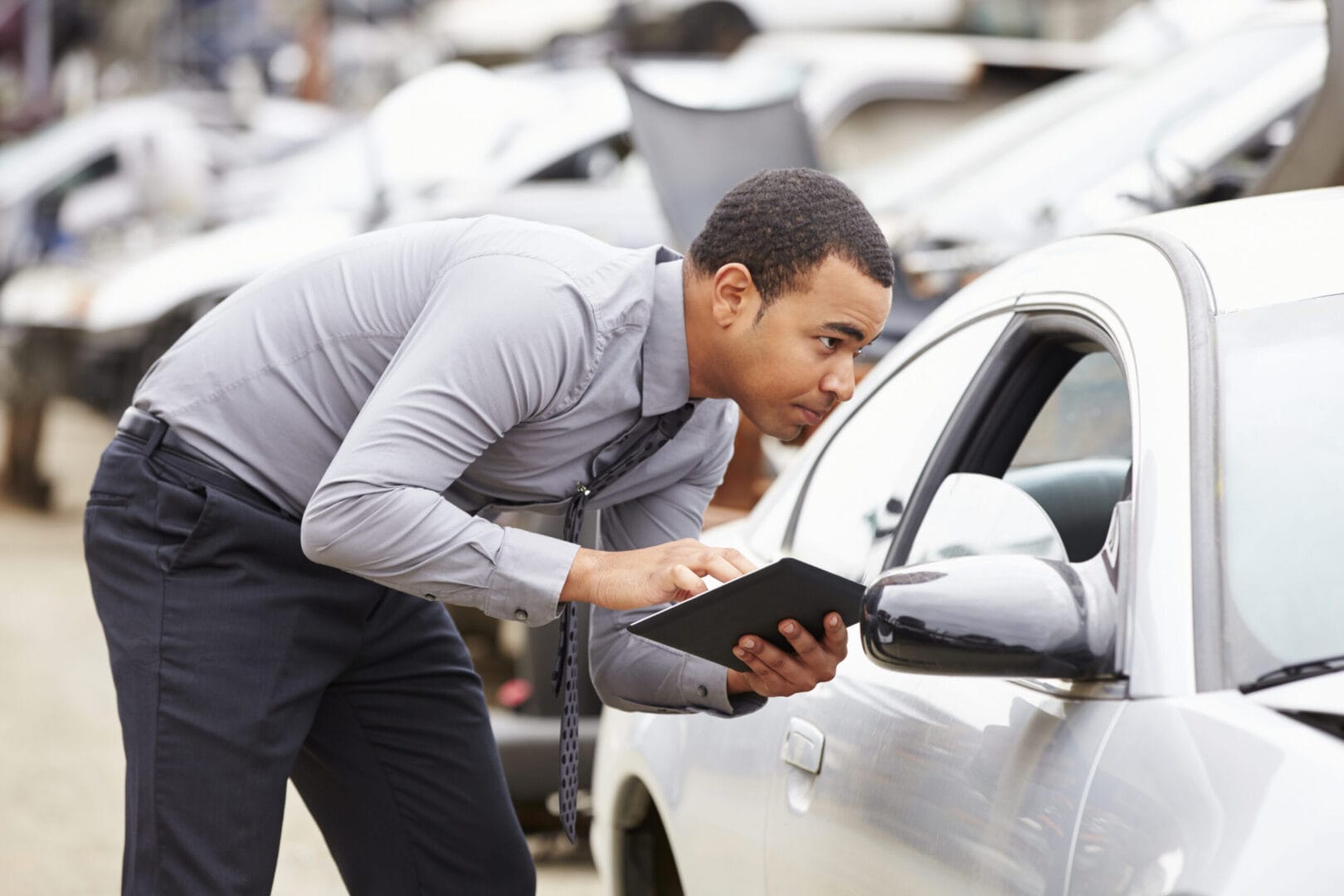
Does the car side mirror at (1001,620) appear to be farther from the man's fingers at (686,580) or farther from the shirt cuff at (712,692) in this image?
the shirt cuff at (712,692)

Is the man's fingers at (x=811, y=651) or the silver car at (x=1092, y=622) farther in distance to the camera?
the man's fingers at (x=811, y=651)

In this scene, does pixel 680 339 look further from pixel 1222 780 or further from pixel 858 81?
pixel 858 81

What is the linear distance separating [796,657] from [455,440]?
49 centimetres

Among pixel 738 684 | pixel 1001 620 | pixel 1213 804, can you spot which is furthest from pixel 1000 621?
pixel 738 684

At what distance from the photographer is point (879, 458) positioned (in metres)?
2.80

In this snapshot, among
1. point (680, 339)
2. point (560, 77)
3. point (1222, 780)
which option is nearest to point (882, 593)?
point (1222, 780)

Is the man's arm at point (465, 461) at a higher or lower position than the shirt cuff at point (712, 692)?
higher

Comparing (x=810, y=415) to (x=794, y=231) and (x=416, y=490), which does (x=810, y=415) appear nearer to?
(x=794, y=231)

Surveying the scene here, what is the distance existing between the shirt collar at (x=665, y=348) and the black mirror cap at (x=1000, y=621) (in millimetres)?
562

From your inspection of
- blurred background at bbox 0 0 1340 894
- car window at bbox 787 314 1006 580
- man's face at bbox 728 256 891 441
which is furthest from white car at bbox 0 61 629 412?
man's face at bbox 728 256 891 441

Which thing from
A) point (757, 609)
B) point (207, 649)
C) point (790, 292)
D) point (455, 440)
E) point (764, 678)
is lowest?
point (207, 649)

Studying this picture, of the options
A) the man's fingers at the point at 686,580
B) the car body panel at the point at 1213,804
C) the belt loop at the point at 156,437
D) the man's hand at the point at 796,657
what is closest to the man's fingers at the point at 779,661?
the man's hand at the point at 796,657

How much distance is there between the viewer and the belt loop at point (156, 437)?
244 cm

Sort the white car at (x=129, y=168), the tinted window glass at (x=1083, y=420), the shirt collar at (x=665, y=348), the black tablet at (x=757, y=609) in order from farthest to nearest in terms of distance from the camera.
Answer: the white car at (x=129, y=168), the tinted window glass at (x=1083, y=420), the shirt collar at (x=665, y=348), the black tablet at (x=757, y=609)
